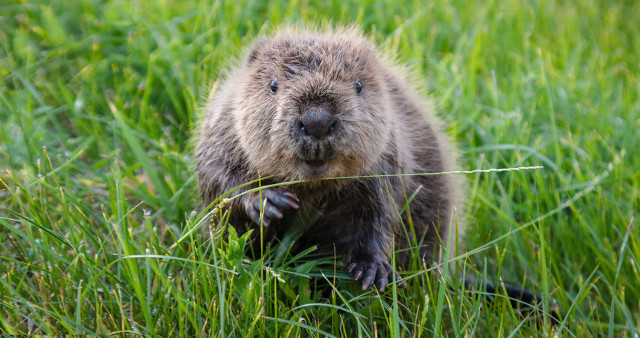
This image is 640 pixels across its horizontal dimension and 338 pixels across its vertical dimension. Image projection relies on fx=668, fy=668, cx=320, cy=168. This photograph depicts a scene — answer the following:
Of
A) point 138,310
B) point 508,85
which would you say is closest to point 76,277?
point 138,310

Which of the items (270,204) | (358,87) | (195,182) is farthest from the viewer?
(195,182)

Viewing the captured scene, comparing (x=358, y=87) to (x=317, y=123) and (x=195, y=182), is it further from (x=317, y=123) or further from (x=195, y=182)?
(x=195, y=182)

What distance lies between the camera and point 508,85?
5.11 meters

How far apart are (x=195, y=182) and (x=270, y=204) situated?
902mm

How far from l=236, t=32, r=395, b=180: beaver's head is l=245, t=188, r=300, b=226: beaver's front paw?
0.11 metres

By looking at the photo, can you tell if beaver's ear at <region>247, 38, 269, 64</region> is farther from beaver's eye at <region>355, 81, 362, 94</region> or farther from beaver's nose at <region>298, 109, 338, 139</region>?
beaver's nose at <region>298, 109, 338, 139</region>

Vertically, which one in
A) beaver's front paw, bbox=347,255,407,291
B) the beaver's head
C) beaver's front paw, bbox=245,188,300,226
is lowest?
beaver's front paw, bbox=347,255,407,291

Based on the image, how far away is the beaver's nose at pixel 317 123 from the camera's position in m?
2.64

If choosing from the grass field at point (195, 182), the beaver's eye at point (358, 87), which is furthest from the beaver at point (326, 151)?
the grass field at point (195, 182)

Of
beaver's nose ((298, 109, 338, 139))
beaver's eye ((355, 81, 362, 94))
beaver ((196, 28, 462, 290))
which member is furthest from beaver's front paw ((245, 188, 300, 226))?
beaver's eye ((355, 81, 362, 94))

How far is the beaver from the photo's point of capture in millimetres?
2771

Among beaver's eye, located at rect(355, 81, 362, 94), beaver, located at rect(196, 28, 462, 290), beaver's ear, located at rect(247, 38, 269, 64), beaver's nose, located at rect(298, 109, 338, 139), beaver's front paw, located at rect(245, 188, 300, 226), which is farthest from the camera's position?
beaver's ear, located at rect(247, 38, 269, 64)

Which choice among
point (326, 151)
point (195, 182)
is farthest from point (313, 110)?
point (195, 182)

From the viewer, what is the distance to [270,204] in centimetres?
294
